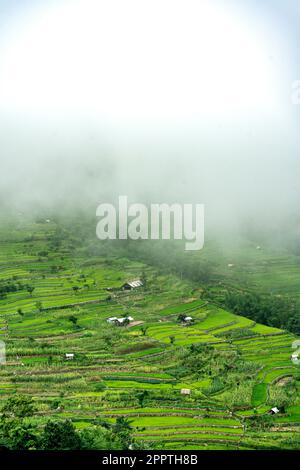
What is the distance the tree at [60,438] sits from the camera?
2134 cm

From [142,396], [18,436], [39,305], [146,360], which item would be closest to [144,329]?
[146,360]

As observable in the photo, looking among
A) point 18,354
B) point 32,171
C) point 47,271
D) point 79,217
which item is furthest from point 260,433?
point 32,171

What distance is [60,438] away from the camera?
2145cm

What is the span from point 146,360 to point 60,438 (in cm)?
1536

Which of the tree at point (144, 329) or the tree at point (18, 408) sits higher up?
the tree at point (18, 408)

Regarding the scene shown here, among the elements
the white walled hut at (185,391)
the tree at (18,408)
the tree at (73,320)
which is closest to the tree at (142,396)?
the white walled hut at (185,391)

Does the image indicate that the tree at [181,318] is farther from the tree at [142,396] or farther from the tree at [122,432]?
the tree at [122,432]

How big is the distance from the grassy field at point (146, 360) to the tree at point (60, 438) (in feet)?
12.4

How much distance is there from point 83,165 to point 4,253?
46043 millimetres

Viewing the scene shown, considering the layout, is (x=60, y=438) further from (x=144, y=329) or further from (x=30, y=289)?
(x=30, y=289)

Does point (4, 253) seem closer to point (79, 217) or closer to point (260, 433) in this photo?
point (79, 217)

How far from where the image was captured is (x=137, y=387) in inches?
1240

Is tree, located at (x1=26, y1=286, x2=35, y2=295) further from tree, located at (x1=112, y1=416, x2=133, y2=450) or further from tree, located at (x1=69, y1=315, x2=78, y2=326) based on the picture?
tree, located at (x1=112, y1=416, x2=133, y2=450)

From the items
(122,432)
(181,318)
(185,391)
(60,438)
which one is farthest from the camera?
(181,318)
